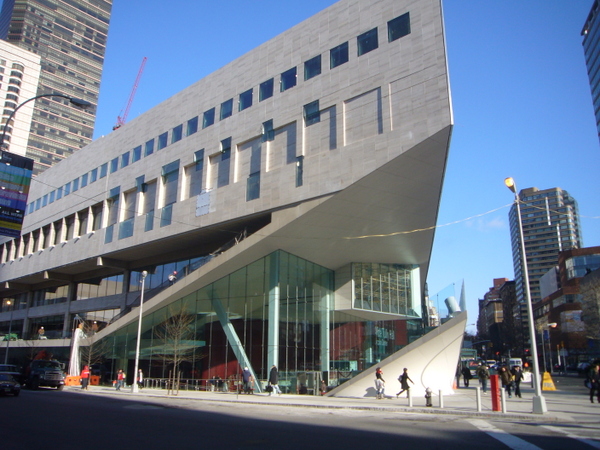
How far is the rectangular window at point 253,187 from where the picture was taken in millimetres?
31828

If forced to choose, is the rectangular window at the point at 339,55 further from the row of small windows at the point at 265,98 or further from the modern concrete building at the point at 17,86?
the modern concrete building at the point at 17,86

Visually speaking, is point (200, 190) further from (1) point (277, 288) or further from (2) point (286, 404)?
(2) point (286, 404)

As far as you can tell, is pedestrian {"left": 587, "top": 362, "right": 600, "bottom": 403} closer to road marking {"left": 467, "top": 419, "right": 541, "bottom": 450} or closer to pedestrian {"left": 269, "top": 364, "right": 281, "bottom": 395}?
road marking {"left": 467, "top": 419, "right": 541, "bottom": 450}

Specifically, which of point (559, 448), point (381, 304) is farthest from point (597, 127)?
point (559, 448)

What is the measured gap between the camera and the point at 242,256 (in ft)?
102

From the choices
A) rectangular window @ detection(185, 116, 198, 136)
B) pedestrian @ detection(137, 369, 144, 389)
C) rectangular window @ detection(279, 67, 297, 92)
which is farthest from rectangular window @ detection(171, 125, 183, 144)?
pedestrian @ detection(137, 369, 144, 389)

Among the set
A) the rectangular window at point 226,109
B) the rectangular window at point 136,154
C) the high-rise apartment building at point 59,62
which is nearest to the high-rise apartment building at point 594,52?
the rectangular window at point 226,109

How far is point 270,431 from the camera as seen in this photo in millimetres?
12484

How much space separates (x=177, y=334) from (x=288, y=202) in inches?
475

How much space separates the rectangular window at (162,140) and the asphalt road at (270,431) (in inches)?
1068

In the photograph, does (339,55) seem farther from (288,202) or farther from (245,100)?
(288,202)

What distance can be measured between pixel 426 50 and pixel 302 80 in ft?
28.8

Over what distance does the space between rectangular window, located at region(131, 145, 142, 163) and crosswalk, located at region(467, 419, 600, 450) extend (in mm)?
36282

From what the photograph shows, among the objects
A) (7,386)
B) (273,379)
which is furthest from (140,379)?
(7,386)
